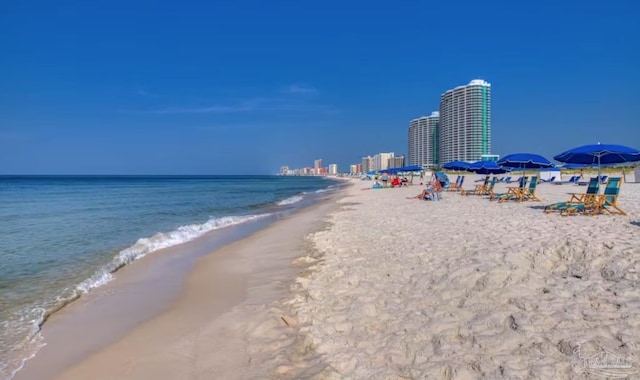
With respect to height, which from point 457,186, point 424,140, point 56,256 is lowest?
point 56,256

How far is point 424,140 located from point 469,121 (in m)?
30.0

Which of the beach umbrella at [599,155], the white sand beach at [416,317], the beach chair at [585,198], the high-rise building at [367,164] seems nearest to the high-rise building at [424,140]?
the high-rise building at [367,164]

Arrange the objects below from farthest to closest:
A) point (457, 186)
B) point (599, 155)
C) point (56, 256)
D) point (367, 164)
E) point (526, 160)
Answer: point (367, 164) < point (457, 186) < point (526, 160) < point (599, 155) < point (56, 256)

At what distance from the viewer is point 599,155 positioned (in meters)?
9.91

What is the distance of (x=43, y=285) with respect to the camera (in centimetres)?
628

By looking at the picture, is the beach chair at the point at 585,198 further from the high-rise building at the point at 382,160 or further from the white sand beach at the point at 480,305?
the high-rise building at the point at 382,160

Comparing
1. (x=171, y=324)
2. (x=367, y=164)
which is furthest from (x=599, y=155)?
(x=367, y=164)

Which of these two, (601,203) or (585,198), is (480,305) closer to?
(601,203)

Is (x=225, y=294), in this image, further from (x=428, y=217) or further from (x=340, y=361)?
(x=428, y=217)

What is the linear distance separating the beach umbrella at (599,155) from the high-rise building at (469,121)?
81.7 m

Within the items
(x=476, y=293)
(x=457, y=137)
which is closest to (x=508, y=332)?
(x=476, y=293)

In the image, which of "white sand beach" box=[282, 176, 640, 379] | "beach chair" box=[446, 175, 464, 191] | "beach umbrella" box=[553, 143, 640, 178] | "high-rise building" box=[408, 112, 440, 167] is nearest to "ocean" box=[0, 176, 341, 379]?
"white sand beach" box=[282, 176, 640, 379]

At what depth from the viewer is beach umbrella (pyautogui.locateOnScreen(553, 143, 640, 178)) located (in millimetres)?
9633

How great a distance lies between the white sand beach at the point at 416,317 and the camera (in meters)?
2.85
